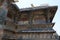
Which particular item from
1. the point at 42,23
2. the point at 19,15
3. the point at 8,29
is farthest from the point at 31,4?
the point at 8,29

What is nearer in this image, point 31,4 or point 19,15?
point 19,15

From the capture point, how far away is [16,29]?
1478 cm

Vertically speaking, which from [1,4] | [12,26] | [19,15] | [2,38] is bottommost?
[2,38]

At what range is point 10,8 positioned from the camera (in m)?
14.8

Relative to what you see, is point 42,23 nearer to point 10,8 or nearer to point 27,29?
point 27,29

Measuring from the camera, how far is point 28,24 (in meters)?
14.7

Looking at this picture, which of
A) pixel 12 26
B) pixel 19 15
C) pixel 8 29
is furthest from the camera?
pixel 19 15

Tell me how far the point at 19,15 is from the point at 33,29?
2479mm

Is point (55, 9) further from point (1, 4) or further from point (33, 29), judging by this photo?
point (1, 4)

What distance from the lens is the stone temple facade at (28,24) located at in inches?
534

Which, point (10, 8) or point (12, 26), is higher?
point (10, 8)

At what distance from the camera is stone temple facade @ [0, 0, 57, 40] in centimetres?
1355

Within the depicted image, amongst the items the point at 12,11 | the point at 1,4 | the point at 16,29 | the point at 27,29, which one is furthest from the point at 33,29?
the point at 1,4

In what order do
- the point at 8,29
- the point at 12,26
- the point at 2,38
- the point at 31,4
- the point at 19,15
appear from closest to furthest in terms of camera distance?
the point at 2,38 → the point at 8,29 → the point at 12,26 → the point at 19,15 → the point at 31,4
